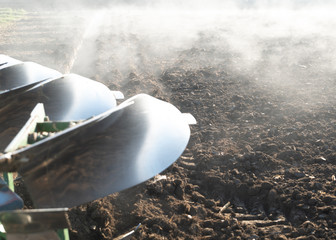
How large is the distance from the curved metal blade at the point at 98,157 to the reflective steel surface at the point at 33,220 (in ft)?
1.30

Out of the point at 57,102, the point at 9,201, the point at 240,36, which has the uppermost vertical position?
the point at 57,102

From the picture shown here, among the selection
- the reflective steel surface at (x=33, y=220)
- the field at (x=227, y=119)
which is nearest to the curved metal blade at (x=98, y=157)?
the reflective steel surface at (x=33, y=220)

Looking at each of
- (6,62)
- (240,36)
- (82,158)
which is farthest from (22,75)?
(240,36)

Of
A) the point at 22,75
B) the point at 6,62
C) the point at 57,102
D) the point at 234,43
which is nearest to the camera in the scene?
the point at 57,102

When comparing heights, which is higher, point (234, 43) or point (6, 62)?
point (6, 62)

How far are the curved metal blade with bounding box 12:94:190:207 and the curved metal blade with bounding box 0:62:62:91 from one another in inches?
61.2

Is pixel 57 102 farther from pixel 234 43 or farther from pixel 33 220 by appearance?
pixel 234 43

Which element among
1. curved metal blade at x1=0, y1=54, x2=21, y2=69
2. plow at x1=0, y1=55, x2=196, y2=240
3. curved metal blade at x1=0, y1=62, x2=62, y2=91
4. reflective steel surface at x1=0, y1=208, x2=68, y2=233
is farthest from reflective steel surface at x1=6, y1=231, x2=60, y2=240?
curved metal blade at x1=0, y1=54, x2=21, y2=69

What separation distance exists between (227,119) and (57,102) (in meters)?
3.14

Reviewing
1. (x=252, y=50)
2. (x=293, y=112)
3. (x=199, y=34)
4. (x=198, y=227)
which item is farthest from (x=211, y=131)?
(x=199, y=34)

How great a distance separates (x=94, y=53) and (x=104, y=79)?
246cm

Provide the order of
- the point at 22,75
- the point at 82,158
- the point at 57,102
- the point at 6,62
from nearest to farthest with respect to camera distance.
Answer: the point at 82,158 < the point at 57,102 < the point at 22,75 < the point at 6,62

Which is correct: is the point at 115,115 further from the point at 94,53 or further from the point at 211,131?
the point at 94,53

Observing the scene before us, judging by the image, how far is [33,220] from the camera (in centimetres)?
182
